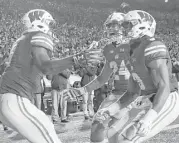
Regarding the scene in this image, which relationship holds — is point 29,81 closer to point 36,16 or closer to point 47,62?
point 47,62

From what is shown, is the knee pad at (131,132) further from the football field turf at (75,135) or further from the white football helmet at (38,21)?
the football field turf at (75,135)

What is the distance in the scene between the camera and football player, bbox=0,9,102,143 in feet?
10.7

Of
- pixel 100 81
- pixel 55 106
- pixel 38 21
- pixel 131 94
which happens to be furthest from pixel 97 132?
pixel 55 106

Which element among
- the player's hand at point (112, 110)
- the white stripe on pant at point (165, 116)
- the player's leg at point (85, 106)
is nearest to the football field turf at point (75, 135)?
the player's leg at point (85, 106)

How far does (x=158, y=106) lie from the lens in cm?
314

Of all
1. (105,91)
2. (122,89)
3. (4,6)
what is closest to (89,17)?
(4,6)

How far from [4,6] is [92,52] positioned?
53.9ft

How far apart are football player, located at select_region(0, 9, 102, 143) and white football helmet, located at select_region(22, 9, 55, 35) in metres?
0.08

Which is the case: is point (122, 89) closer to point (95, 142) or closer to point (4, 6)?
point (95, 142)

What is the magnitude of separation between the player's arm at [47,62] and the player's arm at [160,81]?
2.21 ft

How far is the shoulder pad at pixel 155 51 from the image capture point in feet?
10.7

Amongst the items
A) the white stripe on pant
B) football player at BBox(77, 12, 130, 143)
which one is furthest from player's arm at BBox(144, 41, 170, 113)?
football player at BBox(77, 12, 130, 143)

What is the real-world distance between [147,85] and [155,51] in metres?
0.34

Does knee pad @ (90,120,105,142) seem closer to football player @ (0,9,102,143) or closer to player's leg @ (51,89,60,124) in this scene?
football player @ (0,9,102,143)
